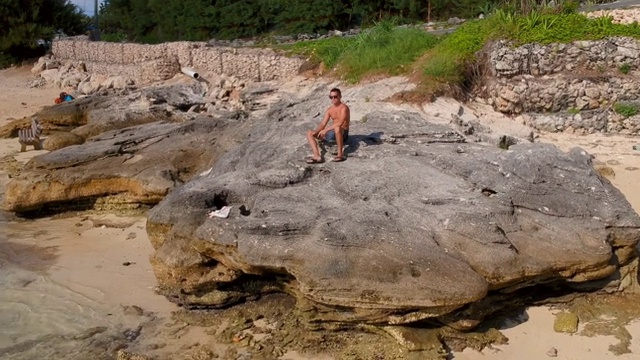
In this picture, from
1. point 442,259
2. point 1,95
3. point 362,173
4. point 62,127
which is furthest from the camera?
point 1,95

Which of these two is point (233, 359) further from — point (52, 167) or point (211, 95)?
point (211, 95)

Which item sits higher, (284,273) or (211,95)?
(211,95)

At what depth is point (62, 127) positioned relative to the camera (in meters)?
18.2

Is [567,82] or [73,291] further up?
[567,82]

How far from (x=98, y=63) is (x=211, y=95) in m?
9.35

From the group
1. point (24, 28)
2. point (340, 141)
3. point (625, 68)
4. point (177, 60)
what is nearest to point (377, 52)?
point (625, 68)

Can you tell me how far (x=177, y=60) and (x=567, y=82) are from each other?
12.9m

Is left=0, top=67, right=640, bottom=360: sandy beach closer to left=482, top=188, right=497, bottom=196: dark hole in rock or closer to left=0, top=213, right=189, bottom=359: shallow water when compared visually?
left=0, top=213, right=189, bottom=359: shallow water

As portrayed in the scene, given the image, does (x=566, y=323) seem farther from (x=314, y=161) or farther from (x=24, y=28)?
(x=24, y=28)

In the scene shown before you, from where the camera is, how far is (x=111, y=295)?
29.2ft

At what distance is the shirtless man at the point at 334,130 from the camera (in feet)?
30.5

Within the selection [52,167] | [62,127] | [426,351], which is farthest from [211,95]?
[426,351]

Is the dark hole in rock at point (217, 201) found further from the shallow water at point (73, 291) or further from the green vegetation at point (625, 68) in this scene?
the green vegetation at point (625, 68)

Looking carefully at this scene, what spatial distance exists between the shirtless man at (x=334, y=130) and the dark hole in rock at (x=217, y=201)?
4.75 ft
